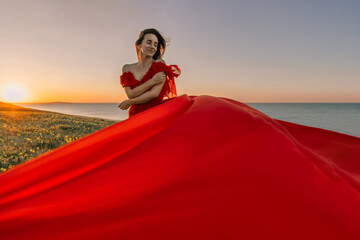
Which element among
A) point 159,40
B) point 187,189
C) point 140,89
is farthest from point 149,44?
point 187,189

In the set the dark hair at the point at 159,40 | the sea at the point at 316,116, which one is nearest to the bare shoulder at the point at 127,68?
the dark hair at the point at 159,40

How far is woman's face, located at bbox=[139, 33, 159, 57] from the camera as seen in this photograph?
3.79 metres

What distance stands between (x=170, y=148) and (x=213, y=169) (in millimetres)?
405

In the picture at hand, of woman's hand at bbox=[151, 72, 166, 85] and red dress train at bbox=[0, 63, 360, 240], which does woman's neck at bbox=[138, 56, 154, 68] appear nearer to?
woman's hand at bbox=[151, 72, 166, 85]

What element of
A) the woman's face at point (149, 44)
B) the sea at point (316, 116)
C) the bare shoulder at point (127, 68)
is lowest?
the sea at point (316, 116)

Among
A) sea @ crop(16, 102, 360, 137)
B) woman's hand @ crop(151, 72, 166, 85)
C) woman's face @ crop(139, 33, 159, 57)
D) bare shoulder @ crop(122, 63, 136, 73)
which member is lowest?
sea @ crop(16, 102, 360, 137)

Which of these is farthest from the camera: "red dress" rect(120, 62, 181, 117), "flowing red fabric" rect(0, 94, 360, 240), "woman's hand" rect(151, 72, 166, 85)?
"red dress" rect(120, 62, 181, 117)

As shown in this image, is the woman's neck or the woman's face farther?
the woman's neck

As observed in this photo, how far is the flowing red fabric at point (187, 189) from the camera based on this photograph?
4.58 ft

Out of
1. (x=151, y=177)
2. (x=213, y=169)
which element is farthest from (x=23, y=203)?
(x=213, y=169)

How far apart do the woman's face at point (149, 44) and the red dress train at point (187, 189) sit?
198 cm

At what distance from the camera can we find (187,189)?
5.18ft

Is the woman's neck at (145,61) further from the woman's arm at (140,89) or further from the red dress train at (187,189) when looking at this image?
the red dress train at (187,189)

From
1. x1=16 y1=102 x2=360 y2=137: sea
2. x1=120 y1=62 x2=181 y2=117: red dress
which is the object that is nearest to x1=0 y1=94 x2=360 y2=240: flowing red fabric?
x1=120 y1=62 x2=181 y2=117: red dress
